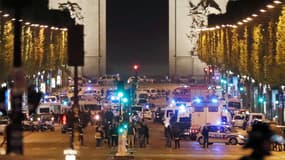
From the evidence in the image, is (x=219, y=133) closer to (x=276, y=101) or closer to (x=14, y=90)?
(x=276, y=101)

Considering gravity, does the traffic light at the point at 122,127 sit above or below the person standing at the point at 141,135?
above

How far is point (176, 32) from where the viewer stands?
13350cm

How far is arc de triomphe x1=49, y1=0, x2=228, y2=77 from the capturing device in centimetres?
13062

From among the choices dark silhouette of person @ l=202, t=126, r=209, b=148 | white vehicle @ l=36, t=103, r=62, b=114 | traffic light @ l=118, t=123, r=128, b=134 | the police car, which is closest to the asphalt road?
dark silhouette of person @ l=202, t=126, r=209, b=148

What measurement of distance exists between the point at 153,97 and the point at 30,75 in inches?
989

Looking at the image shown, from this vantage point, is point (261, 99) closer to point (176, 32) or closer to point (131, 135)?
point (131, 135)

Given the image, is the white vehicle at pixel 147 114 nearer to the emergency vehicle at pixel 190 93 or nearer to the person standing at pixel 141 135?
the emergency vehicle at pixel 190 93

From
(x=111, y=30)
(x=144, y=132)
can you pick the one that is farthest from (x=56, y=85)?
(x=144, y=132)

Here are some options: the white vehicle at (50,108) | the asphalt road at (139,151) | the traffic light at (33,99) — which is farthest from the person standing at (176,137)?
the traffic light at (33,99)

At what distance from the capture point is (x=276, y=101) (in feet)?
243

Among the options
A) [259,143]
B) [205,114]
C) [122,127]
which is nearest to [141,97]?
[205,114]

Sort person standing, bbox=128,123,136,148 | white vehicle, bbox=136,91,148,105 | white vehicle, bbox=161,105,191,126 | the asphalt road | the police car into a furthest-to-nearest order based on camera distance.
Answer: white vehicle, bbox=136,91,148,105 → white vehicle, bbox=161,105,191,126 → the police car → person standing, bbox=128,123,136,148 → the asphalt road

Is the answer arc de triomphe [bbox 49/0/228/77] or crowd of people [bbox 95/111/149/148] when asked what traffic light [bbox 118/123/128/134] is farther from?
arc de triomphe [bbox 49/0/228/77]

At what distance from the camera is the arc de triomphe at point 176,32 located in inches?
5143
